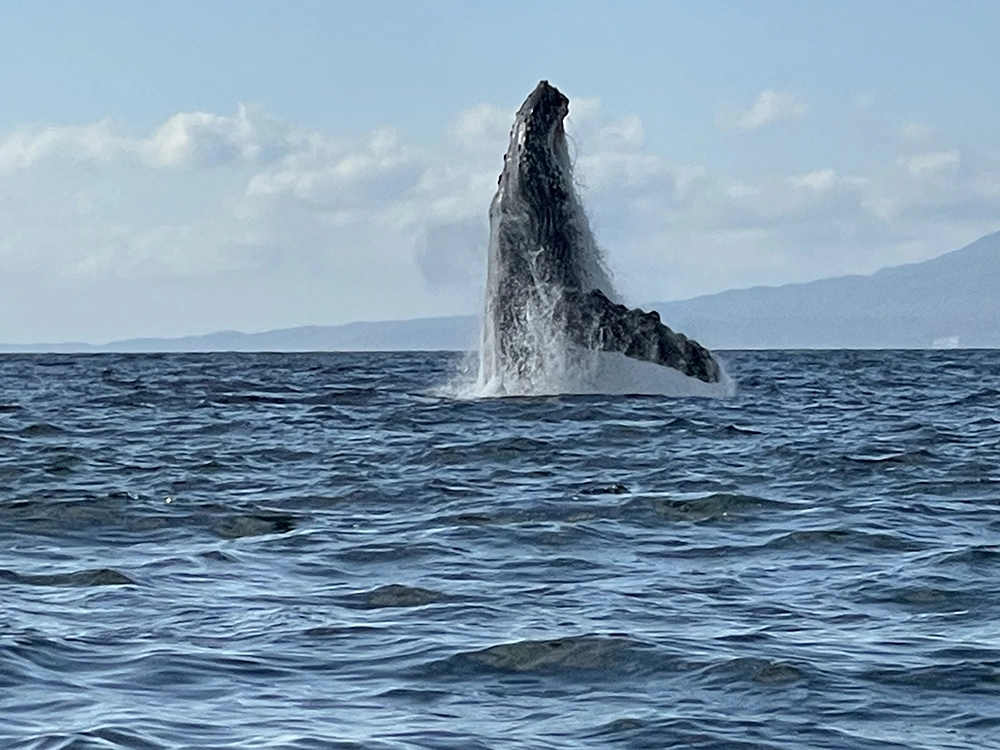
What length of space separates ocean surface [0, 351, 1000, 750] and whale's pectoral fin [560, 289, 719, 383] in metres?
6.59

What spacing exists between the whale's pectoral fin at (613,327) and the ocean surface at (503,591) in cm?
659

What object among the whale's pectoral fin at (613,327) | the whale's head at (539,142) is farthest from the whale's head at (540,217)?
the whale's pectoral fin at (613,327)

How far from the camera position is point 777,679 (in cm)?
870

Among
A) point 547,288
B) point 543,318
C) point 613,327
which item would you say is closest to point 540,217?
point 547,288

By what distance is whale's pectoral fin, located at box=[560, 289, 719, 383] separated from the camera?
2992 cm

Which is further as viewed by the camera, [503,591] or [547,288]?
[547,288]

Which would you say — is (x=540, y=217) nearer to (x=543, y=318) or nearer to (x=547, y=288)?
(x=547, y=288)

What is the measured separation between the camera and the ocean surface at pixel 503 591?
7965 mm

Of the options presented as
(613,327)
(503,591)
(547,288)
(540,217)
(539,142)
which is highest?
(539,142)

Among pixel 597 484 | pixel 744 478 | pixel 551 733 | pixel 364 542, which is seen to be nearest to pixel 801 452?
pixel 744 478

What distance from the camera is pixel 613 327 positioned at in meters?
→ 30.0

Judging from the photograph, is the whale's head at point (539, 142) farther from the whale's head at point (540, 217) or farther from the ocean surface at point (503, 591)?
the ocean surface at point (503, 591)

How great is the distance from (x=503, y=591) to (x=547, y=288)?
63.9 feet

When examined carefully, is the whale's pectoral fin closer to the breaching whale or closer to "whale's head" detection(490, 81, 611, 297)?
the breaching whale
